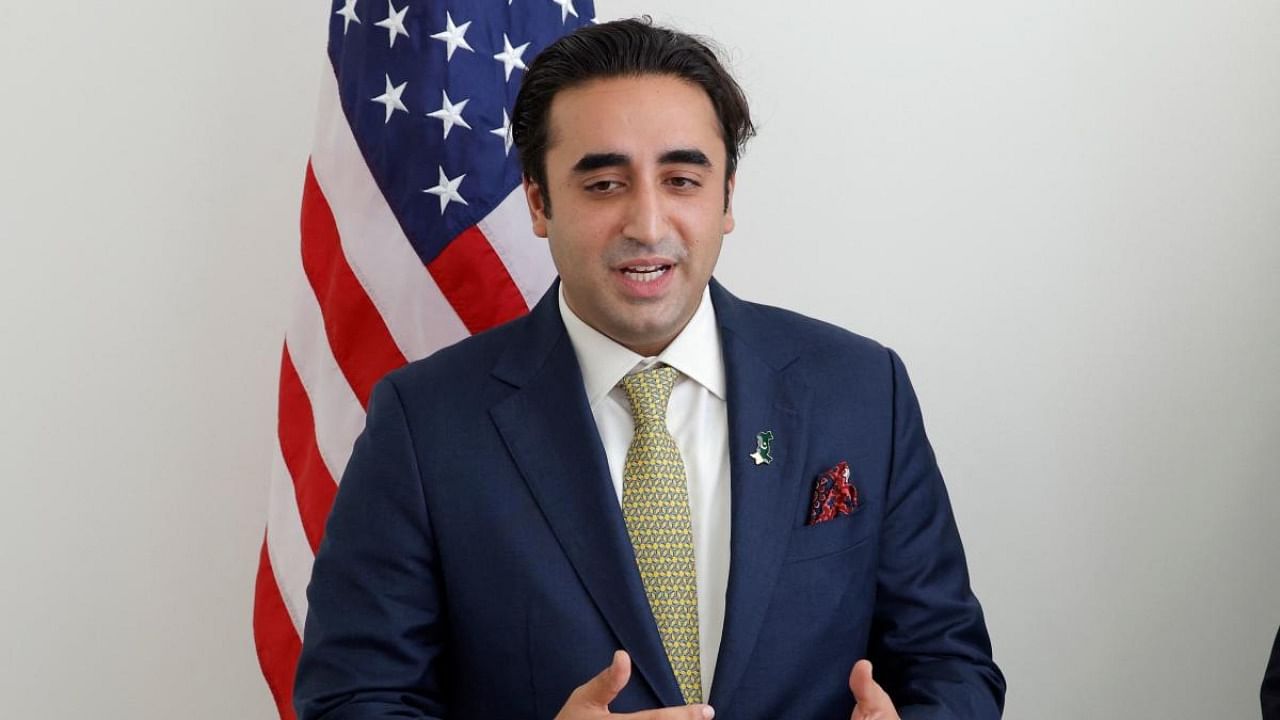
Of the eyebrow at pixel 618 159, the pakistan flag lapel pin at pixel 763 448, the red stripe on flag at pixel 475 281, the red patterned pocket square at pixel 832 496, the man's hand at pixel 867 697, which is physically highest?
the eyebrow at pixel 618 159

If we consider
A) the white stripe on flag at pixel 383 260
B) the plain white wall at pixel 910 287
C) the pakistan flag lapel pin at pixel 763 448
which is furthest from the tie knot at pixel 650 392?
the plain white wall at pixel 910 287

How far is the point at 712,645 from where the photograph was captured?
1841mm

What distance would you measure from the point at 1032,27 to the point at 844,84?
36 centimetres

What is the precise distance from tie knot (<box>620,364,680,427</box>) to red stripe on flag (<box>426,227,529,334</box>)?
42 cm

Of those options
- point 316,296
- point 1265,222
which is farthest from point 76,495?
point 1265,222

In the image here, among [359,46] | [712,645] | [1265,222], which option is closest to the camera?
[712,645]

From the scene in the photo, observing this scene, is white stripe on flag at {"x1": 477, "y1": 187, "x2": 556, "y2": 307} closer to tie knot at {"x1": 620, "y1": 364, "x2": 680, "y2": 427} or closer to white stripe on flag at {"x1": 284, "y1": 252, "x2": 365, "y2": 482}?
white stripe on flag at {"x1": 284, "y1": 252, "x2": 365, "y2": 482}

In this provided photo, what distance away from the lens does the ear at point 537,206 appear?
1991 millimetres

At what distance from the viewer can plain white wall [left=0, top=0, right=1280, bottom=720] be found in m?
2.64

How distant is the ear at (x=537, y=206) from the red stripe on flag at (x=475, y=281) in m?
0.25

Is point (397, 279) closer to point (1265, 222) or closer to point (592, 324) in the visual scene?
point (592, 324)

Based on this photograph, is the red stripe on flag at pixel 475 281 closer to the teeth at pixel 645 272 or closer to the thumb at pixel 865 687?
the teeth at pixel 645 272

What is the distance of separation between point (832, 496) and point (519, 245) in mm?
702

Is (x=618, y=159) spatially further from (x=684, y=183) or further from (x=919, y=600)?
(x=919, y=600)
